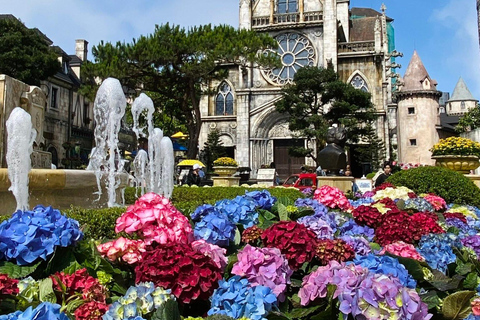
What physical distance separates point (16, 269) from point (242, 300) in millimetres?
1142

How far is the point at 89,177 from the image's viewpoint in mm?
7223

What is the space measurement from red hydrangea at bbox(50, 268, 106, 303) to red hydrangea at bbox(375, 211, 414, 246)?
7.71ft

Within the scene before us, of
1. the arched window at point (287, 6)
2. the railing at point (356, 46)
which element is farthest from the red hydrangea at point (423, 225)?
the arched window at point (287, 6)

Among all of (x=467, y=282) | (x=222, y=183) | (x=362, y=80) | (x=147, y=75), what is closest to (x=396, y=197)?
(x=467, y=282)

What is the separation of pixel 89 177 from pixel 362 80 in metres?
30.9

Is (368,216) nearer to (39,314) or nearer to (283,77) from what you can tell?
(39,314)

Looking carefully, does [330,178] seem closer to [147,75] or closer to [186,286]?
[186,286]

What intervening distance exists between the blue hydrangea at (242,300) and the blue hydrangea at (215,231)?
2.28 ft

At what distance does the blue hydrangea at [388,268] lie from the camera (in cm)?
205

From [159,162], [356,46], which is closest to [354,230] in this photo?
[159,162]

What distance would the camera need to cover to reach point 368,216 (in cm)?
389

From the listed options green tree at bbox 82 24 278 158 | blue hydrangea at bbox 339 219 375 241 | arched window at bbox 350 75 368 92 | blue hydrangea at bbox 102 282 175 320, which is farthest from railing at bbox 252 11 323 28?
blue hydrangea at bbox 102 282 175 320

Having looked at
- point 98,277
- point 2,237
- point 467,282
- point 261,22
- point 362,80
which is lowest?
point 467,282

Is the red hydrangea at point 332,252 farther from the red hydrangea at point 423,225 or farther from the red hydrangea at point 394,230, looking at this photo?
the red hydrangea at point 423,225
